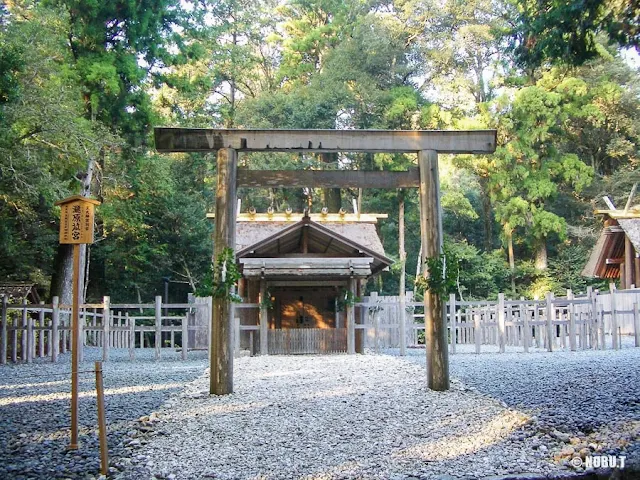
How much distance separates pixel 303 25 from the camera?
39.4 meters

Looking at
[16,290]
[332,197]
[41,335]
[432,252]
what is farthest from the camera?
[332,197]

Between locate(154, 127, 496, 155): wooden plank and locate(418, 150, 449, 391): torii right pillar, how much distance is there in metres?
0.28

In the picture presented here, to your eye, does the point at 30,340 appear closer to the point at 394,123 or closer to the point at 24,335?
the point at 24,335

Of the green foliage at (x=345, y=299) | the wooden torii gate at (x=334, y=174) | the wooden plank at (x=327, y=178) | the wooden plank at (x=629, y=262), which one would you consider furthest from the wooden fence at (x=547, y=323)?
the wooden plank at (x=629, y=262)

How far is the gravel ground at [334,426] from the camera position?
5.54 m

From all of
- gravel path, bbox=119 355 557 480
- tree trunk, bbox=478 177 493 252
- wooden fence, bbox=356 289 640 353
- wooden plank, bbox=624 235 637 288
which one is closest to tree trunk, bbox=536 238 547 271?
tree trunk, bbox=478 177 493 252

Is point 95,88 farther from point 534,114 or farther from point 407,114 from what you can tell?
point 534,114

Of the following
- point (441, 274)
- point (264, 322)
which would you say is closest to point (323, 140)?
point (441, 274)

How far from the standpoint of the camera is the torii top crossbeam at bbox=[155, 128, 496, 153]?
10297 mm

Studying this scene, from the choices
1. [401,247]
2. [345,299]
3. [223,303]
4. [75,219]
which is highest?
[401,247]

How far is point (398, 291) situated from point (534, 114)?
38.6 feet

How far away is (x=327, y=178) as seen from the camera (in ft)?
34.4

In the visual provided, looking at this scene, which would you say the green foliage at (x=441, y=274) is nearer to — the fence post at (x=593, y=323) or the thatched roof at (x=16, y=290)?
the fence post at (x=593, y=323)

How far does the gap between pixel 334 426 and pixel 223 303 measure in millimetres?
3455
